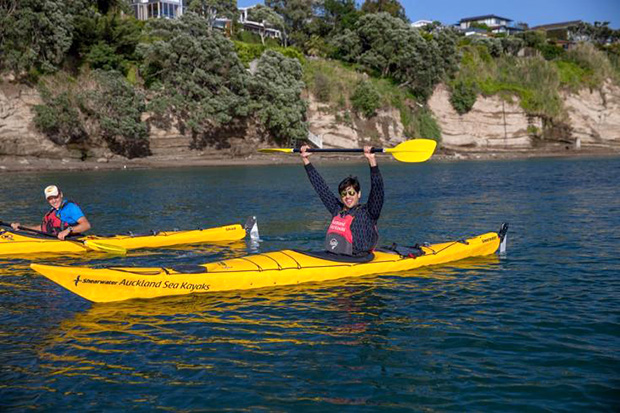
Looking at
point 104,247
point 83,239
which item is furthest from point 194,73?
point 104,247

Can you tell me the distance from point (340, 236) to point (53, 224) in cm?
635

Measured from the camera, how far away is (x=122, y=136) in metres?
40.9

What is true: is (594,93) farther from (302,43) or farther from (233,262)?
(233,262)

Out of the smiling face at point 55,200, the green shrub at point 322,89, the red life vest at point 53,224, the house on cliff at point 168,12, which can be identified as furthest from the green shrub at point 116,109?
the smiling face at point 55,200

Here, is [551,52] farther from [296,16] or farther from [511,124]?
[296,16]

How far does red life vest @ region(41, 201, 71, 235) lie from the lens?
12.0 m

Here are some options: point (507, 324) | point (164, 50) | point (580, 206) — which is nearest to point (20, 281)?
point (507, 324)

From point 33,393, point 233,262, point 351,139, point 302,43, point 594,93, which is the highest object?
point 302,43

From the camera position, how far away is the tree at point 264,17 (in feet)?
213

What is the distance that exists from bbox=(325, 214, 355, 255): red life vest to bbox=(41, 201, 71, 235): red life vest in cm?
578

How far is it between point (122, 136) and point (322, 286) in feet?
114

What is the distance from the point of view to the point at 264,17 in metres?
68.4

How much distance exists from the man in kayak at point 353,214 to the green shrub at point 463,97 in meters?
50.7

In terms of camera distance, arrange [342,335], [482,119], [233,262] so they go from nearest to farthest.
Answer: [342,335]
[233,262]
[482,119]
